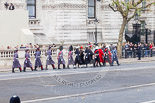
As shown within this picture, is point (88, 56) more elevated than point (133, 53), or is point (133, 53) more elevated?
point (88, 56)

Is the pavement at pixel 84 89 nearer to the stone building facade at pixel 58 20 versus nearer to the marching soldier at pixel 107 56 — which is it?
the marching soldier at pixel 107 56

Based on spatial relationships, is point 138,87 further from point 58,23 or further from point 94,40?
point 94,40

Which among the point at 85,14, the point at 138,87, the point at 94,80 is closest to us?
the point at 138,87

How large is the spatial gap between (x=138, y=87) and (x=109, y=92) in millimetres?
2228

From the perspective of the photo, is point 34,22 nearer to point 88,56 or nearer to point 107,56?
point 107,56

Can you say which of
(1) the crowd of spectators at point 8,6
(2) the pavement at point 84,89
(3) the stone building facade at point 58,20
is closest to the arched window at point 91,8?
(3) the stone building facade at point 58,20

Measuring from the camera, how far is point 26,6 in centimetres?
5212

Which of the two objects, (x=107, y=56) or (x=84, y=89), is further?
(x=107, y=56)

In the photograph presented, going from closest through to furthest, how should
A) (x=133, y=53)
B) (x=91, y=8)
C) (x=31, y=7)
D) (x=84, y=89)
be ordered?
(x=84, y=89) → (x=133, y=53) → (x=31, y=7) → (x=91, y=8)

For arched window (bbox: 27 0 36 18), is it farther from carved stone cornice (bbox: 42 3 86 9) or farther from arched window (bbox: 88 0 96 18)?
arched window (bbox: 88 0 96 18)

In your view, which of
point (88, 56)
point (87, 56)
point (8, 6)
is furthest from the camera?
point (8, 6)

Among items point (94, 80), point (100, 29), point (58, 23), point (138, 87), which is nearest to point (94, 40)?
point (100, 29)

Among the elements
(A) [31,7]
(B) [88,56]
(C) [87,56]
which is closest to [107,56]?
(B) [88,56]

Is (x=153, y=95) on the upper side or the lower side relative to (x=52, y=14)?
lower
